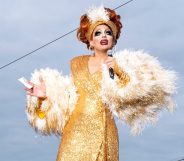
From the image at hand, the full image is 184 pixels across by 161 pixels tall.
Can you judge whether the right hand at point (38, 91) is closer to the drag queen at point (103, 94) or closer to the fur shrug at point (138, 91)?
the drag queen at point (103, 94)

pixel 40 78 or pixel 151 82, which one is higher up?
pixel 40 78

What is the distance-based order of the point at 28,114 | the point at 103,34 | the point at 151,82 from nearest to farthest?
the point at 151,82 → the point at 103,34 → the point at 28,114

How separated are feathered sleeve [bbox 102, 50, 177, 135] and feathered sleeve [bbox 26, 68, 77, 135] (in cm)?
28

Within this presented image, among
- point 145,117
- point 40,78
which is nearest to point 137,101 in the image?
point 145,117

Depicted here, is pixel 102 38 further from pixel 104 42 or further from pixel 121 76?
pixel 121 76

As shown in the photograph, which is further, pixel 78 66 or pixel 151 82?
pixel 78 66

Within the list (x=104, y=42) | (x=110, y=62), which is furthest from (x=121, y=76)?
(x=104, y=42)

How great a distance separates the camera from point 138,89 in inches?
135

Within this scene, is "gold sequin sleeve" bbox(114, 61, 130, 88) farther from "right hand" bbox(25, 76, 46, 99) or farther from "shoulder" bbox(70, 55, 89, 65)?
"right hand" bbox(25, 76, 46, 99)

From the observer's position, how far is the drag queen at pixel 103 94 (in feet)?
11.5

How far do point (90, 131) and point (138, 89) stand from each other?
1.19 feet

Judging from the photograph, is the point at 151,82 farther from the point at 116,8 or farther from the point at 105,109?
the point at 116,8

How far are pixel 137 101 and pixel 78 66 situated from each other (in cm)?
46

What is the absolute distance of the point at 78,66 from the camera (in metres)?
3.76
